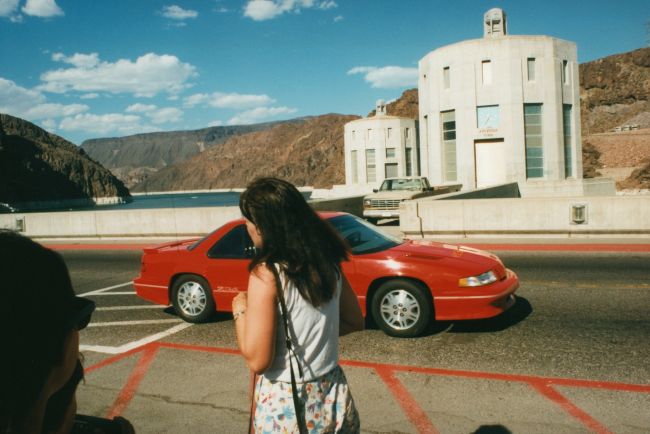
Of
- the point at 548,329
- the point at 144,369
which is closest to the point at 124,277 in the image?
the point at 144,369

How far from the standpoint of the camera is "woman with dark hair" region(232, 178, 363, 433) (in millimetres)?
2250

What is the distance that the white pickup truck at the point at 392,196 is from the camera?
69.8 ft

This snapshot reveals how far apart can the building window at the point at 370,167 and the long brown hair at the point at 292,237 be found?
6343 centimetres

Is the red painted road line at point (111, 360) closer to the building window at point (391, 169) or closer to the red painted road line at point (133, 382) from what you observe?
the red painted road line at point (133, 382)

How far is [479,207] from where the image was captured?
52.7ft

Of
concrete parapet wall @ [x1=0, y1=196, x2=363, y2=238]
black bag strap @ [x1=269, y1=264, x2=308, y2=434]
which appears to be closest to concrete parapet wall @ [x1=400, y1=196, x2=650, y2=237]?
concrete parapet wall @ [x1=0, y1=196, x2=363, y2=238]

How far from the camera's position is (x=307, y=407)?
7.67 ft

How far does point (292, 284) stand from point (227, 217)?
17.1 meters

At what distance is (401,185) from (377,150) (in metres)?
42.9

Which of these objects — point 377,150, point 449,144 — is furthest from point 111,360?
point 377,150

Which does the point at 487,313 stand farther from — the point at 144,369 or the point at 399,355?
the point at 144,369

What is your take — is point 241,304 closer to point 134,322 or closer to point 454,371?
point 454,371

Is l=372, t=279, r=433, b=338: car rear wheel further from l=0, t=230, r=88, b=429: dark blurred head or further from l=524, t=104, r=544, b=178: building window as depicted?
l=524, t=104, r=544, b=178: building window

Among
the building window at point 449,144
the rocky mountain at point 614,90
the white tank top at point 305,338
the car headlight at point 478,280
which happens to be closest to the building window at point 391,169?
the building window at point 449,144
